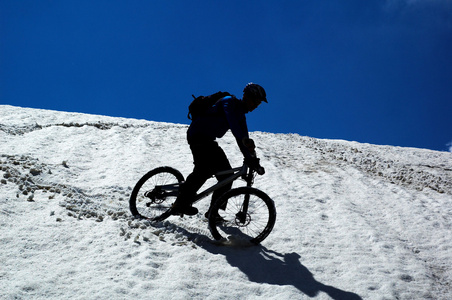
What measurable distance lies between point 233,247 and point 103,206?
265 cm

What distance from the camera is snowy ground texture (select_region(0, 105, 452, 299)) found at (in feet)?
13.9

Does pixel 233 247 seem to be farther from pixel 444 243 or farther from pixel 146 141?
pixel 146 141

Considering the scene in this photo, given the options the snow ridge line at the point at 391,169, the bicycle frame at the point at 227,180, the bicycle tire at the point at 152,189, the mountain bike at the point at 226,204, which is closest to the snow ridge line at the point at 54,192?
the bicycle tire at the point at 152,189

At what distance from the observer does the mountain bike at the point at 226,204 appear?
5293 mm

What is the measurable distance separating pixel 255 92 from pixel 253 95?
2.2 inches

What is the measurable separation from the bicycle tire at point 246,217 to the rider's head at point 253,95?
1226mm

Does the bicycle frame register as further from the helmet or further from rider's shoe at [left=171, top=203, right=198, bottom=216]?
the helmet

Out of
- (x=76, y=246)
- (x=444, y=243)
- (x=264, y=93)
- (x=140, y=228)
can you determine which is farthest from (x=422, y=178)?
(x=76, y=246)

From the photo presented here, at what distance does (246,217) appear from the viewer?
5.77 meters

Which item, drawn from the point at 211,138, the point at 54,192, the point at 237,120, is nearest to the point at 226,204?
the point at 211,138

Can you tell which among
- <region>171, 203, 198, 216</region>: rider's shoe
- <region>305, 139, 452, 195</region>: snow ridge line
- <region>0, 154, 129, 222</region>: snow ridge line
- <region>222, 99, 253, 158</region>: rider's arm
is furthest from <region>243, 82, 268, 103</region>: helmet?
<region>305, 139, 452, 195</region>: snow ridge line

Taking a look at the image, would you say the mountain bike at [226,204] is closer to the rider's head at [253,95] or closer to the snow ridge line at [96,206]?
the snow ridge line at [96,206]

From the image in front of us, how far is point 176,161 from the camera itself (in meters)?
12.0

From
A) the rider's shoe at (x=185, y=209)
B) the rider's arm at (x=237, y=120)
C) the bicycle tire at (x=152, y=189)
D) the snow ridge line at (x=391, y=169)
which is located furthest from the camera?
the snow ridge line at (x=391, y=169)
